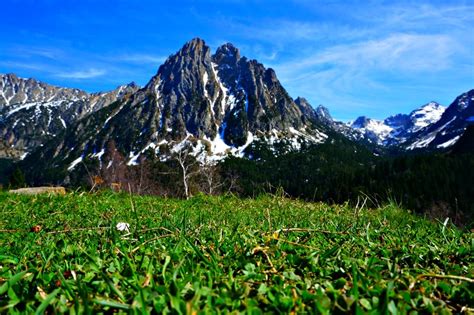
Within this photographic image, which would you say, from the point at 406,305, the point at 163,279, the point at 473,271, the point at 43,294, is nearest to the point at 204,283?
the point at 163,279

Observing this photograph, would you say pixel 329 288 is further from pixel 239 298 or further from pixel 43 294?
pixel 43 294

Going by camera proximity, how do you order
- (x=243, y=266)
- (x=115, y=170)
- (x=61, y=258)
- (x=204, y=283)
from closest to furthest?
(x=204, y=283) → (x=243, y=266) → (x=61, y=258) → (x=115, y=170)

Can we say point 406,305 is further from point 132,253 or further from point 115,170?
point 115,170

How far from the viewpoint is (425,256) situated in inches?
107

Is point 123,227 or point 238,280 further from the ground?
point 238,280

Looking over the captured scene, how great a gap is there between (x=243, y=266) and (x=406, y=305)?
984mm

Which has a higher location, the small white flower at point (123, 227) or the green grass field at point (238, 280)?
the green grass field at point (238, 280)

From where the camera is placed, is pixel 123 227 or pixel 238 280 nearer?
pixel 238 280

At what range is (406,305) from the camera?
1.50 metres

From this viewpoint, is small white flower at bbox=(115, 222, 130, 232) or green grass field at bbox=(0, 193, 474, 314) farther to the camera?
small white flower at bbox=(115, 222, 130, 232)

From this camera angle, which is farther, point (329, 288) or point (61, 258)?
point (61, 258)

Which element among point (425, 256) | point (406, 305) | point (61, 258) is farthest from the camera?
point (425, 256)

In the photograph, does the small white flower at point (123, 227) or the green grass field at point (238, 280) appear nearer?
the green grass field at point (238, 280)

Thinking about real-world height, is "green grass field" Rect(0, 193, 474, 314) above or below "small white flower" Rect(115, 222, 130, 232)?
above
